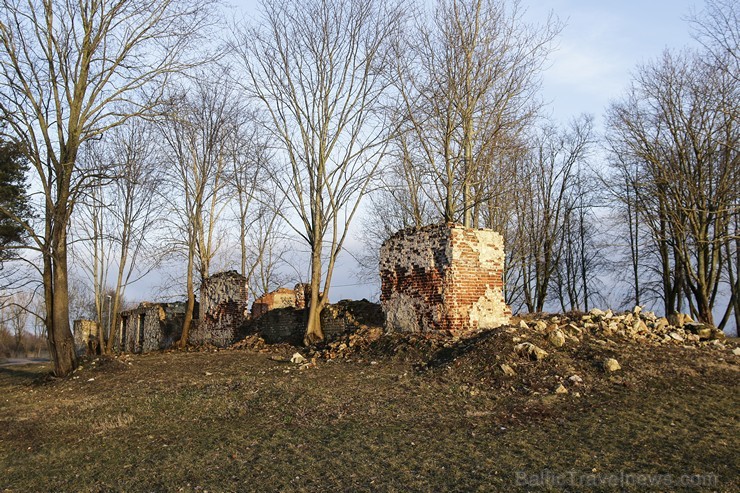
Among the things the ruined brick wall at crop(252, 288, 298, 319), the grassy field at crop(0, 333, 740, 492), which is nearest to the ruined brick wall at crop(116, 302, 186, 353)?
the ruined brick wall at crop(252, 288, 298, 319)

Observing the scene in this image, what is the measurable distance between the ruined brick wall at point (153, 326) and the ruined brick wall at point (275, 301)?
4.38 meters

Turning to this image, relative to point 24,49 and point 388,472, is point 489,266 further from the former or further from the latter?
point 24,49

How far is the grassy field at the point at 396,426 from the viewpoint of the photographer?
5.63 m

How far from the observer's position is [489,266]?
1287 centimetres

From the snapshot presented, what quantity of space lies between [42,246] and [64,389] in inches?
121

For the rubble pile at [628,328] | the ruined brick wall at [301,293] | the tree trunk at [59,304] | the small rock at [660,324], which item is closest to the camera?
the rubble pile at [628,328]

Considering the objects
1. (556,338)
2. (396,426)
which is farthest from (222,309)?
(396,426)

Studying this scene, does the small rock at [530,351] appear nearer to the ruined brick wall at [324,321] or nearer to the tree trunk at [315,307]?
the ruined brick wall at [324,321]

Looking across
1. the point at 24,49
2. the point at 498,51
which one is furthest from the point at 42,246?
the point at 498,51

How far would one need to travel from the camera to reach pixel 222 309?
19578 millimetres

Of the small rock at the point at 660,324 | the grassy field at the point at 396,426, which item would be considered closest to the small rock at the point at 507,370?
the grassy field at the point at 396,426

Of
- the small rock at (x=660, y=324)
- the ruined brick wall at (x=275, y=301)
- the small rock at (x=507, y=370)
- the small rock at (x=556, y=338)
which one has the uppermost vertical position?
the ruined brick wall at (x=275, y=301)

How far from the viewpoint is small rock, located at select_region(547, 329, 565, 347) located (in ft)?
34.6

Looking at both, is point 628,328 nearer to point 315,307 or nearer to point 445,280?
point 445,280
